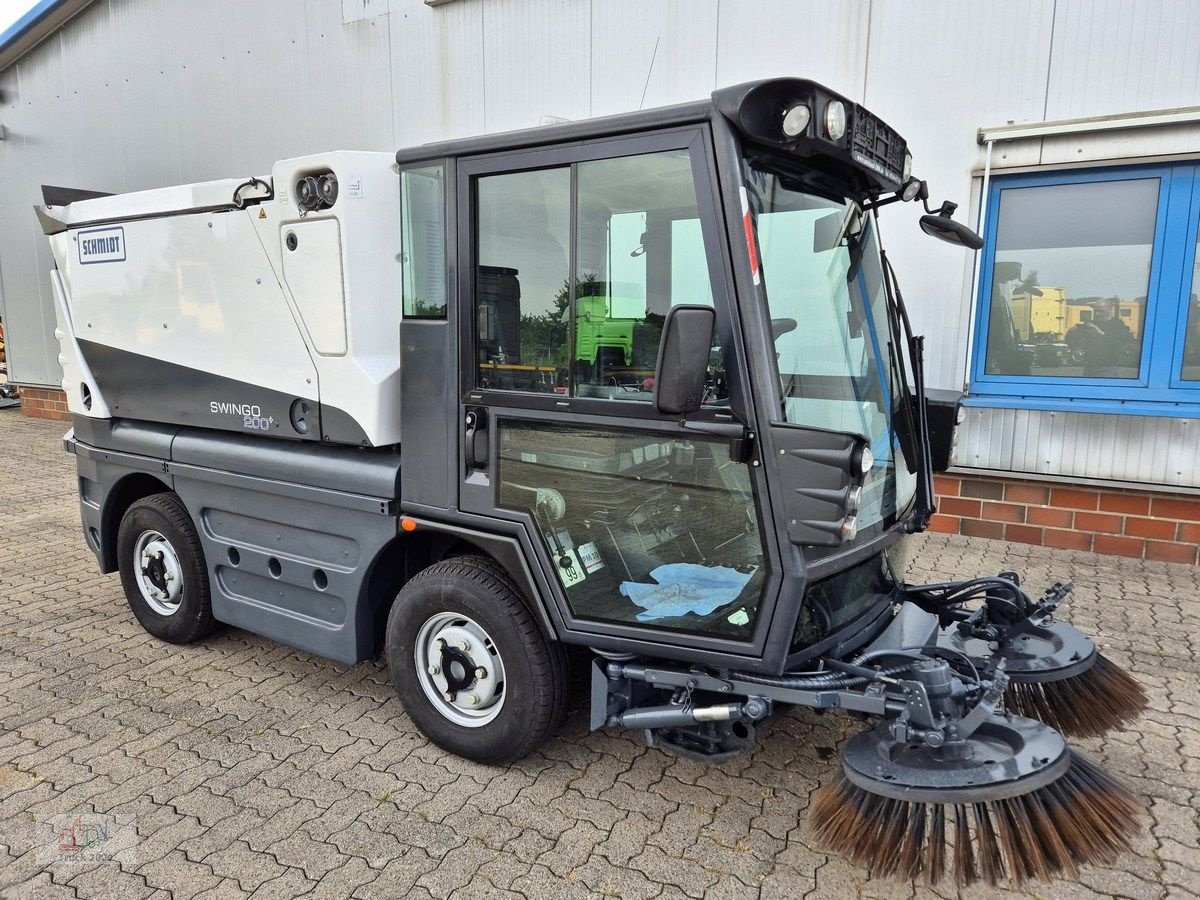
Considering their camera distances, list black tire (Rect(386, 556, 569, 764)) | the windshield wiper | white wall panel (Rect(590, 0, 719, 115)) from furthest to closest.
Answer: white wall panel (Rect(590, 0, 719, 115)) < the windshield wiper < black tire (Rect(386, 556, 569, 764))

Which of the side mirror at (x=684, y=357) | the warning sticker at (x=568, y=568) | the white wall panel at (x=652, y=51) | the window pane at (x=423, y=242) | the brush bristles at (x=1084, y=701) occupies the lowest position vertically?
the brush bristles at (x=1084, y=701)

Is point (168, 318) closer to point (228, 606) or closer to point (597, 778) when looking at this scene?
point (228, 606)

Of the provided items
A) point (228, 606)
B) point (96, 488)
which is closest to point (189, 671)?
point (228, 606)

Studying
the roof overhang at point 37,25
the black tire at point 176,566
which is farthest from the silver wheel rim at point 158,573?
the roof overhang at point 37,25

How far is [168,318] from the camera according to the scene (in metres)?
3.76

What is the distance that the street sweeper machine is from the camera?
87.7 inches

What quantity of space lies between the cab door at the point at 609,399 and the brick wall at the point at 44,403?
1231 centimetres

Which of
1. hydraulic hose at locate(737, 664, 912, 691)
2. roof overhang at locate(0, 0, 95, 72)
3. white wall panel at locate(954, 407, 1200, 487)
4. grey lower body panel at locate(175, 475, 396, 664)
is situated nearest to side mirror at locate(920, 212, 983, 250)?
hydraulic hose at locate(737, 664, 912, 691)

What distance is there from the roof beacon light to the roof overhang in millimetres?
12848

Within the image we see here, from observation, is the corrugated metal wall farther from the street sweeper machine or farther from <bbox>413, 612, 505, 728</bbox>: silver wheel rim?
<bbox>413, 612, 505, 728</bbox>: silver wheel rim

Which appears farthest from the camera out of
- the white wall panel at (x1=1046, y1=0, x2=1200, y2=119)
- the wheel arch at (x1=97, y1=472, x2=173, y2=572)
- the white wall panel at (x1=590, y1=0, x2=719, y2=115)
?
the white wall panel at (x1=590, y1=0, x2=719, y2=115)

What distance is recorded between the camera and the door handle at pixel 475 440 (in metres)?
2.82

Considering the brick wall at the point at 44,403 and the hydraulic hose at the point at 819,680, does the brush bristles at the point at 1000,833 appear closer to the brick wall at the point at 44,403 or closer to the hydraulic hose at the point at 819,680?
the hydraulic hose at the point at 819,680

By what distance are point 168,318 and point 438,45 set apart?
5127 mm
